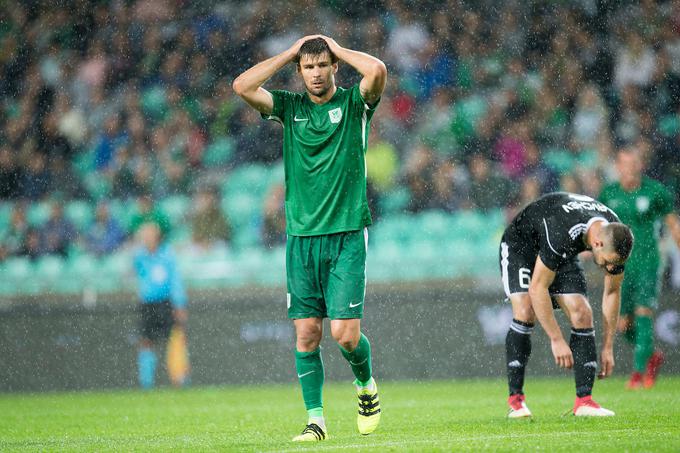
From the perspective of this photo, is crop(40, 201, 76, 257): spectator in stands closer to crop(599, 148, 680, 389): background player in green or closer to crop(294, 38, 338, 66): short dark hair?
crop(599, 148, 680, 389): background player in green

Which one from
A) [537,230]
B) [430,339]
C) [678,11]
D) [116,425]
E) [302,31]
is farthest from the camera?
[302,31]

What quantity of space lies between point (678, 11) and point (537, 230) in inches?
358

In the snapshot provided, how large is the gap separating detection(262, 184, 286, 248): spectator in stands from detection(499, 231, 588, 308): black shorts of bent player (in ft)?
20.7

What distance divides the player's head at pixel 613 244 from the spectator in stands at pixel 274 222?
736 cm

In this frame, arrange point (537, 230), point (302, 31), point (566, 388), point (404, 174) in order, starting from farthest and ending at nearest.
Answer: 1. point (302, 31)
2. point (404, 174)
3. point (566, 388)
4. point (537, 230)

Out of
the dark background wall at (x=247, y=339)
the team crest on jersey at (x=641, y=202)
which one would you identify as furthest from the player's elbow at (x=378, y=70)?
the dark background wall at (x=247, y=339)

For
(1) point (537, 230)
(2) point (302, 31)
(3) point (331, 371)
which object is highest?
(2) point (302, 31)

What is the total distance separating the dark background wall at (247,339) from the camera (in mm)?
12430

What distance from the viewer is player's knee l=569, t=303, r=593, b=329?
24.1 ft

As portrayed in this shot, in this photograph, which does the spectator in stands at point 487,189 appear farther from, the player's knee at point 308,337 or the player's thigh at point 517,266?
the player's knee at point 308,337

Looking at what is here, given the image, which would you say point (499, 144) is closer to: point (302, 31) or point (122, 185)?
point (302, 31)

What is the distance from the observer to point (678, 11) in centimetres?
1522

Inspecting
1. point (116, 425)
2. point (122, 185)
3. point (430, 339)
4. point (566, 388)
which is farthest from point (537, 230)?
point (122, 185)

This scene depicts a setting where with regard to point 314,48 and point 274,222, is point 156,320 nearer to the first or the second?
point 274,222
